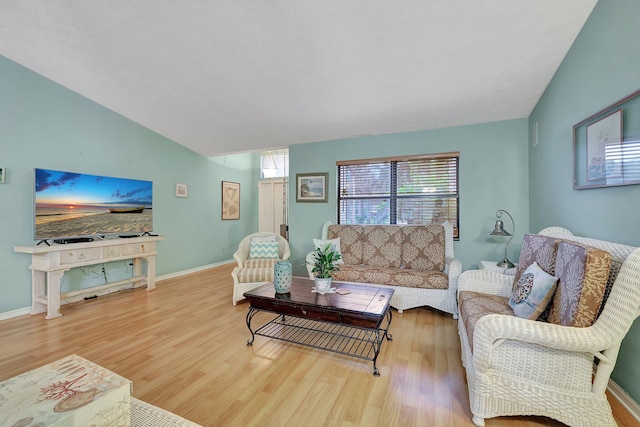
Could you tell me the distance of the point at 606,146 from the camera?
1796 millimetres

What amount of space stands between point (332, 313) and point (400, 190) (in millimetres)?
2528

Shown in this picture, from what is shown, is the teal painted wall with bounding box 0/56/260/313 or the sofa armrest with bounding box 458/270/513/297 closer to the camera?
the sofa armrest with bounding box 458/270/513/297

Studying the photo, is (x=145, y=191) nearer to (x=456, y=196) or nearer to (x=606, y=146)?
(x=456, y=196)

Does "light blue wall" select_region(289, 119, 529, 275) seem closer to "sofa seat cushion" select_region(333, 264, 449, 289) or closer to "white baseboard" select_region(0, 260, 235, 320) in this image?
"sofa seat cushion" select_region(333, 264, 449, 289)

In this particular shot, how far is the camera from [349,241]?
379cm

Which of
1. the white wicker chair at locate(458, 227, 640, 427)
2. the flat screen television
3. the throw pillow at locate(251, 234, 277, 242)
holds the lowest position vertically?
the white wicker chair at locate(458, 227, 640, 427)

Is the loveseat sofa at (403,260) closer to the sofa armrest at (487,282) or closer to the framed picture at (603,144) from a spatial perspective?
the sofa armrest at (487,282)

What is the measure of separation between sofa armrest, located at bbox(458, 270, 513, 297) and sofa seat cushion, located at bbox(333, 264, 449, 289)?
60 centimetres

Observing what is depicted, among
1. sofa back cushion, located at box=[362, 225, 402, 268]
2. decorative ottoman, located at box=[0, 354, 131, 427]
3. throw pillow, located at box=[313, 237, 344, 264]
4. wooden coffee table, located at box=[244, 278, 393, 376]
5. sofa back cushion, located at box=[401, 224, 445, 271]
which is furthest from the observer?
throw pillow, located at box=[313, 237, 344, 264]

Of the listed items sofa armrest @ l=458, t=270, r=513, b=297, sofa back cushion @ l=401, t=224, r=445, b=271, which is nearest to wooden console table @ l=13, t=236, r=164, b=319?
sofa back cushion @ l=401, t=224, r=445, b=271

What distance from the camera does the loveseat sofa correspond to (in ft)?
9.73

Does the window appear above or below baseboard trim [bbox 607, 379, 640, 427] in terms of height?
above

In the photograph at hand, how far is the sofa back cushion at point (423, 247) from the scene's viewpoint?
333 cm

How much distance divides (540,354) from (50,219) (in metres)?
4.87
